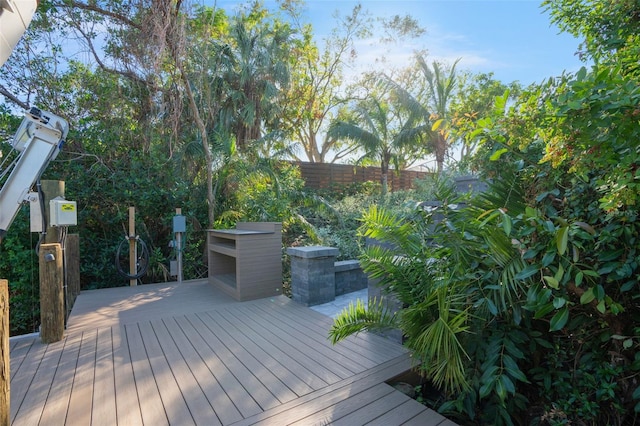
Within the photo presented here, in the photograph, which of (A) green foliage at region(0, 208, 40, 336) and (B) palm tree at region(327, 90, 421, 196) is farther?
(B) palm tree at region(327, 90, 421, 196)

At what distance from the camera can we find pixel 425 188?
8586 mm

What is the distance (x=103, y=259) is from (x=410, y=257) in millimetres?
5163

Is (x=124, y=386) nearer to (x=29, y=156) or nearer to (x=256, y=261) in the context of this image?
(x=256, y=261)

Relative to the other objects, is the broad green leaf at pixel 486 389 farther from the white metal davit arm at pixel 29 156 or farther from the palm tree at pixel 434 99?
the palm tree at pixel 434 99

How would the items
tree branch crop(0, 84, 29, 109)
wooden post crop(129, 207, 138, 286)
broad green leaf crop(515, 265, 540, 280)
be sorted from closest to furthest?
1. broad green leaf crop(515, 265, 540, 280)
2. wooden post crop(129, 207, 138, 286)
3. tree branch crop(0, 84, 29, 109)

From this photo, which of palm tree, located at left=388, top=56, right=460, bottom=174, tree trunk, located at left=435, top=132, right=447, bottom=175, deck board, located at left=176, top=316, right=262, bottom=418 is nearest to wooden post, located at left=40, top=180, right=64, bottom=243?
deck board, located at left=176, top=316, right=262, bottom=418

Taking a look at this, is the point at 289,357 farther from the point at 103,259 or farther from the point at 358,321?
the point at 103,259

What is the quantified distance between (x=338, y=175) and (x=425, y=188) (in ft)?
12.6

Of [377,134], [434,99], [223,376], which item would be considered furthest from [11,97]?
[434,99]

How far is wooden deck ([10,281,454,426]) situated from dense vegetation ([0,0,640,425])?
39 cm

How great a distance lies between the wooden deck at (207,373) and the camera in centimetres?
187

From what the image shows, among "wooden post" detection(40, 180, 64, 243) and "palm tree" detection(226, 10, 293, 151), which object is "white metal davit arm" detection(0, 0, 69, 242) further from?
"palm tree" detection(226, 10, 293, 151)

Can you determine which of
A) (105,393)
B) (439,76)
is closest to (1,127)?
(105,393)

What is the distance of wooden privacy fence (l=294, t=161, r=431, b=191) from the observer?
11.1 metres
